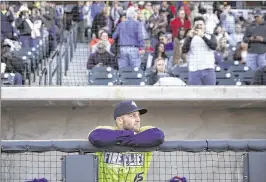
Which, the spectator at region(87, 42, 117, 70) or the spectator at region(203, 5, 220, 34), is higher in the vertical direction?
the spectator at region(203, 5, 220, 34)

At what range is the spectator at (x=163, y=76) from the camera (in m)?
11.1

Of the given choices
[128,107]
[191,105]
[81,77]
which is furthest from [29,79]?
[128,107]

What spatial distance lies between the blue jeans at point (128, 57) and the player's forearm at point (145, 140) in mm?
7099

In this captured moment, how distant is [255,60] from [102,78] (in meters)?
2.77

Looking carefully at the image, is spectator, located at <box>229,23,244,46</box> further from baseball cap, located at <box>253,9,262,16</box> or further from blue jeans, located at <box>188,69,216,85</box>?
blue jeans, located at <box>188,69,216,85</box>

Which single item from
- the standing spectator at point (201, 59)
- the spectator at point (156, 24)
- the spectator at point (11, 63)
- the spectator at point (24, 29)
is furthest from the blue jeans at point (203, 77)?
the spectator at point (24, 29)

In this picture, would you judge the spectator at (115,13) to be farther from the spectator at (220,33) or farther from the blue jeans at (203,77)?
the blue jeans at (203,77)

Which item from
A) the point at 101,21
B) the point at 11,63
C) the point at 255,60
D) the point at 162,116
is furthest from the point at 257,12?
the point at 11,63

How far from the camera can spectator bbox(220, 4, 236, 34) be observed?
1518cm

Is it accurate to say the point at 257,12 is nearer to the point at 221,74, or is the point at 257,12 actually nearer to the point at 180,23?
the point at 180,23

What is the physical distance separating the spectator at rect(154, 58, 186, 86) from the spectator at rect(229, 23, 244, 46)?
2.69m

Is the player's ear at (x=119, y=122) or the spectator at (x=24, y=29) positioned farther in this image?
the spectator at (x=24, y=29)

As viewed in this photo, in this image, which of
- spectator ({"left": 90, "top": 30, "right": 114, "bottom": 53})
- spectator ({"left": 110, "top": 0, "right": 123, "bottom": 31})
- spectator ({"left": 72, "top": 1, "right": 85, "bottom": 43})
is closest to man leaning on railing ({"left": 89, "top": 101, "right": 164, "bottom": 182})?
spectator ({"left": 90, "top": 30, "right": 114, "bottom": 53})

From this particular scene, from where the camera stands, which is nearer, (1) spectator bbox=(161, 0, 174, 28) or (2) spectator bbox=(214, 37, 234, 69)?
(2) spectator bbox=(214, 37, 234, 69)
